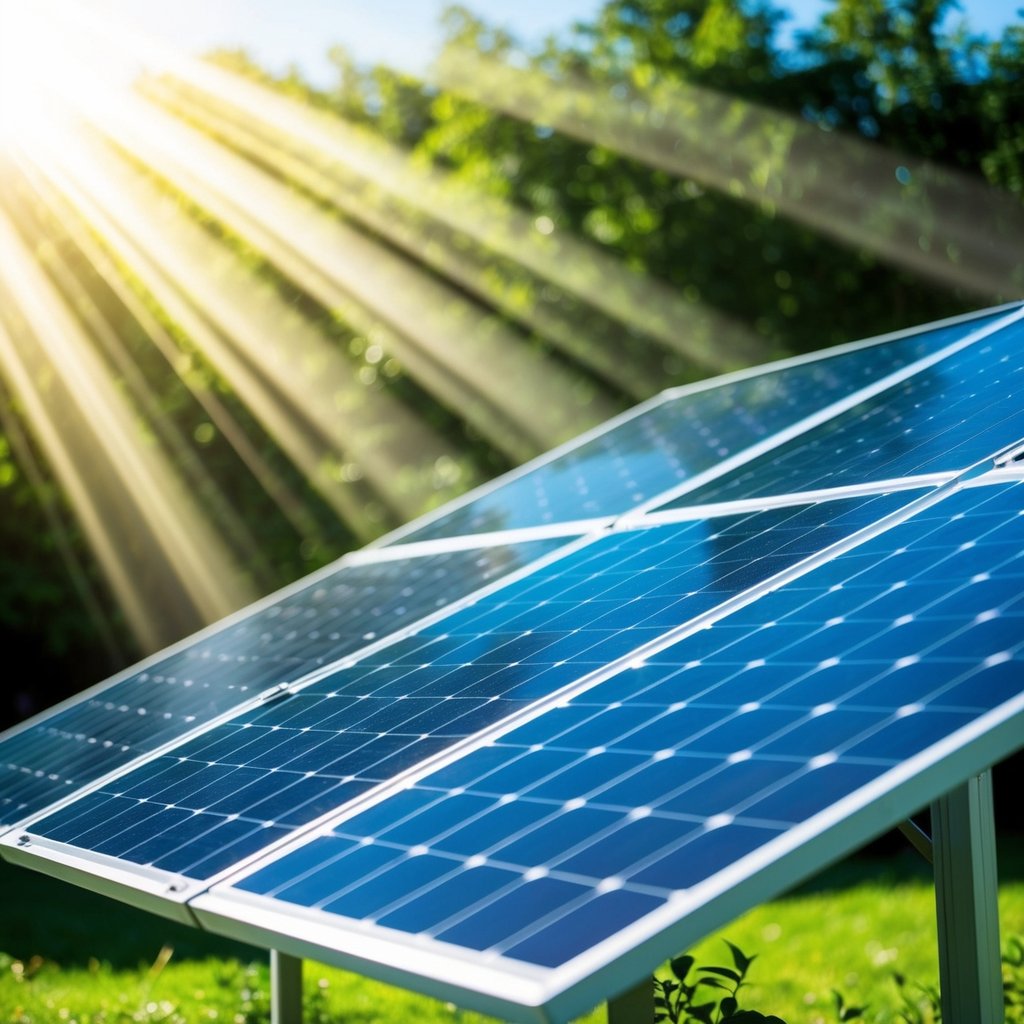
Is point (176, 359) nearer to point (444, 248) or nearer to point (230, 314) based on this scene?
point (230, 314)

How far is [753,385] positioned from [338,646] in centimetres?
479

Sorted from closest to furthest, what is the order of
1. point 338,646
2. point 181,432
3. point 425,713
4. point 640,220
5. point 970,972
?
point 970,972 < point 425,713 < point 338,646 < point 181,432 < point 640,220

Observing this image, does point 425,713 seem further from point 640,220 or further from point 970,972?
point 640,220

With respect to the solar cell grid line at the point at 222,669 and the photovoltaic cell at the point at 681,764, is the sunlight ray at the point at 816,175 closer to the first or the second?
the solar cell grid line at the point at 222,669

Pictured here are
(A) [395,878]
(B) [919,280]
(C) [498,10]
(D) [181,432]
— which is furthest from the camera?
(C) [498,10]

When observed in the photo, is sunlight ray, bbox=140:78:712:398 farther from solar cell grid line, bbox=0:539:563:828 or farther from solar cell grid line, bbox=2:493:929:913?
solar cell grid line, bbox=2:493:929:913

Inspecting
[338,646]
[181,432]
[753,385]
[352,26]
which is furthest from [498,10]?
[338,646]

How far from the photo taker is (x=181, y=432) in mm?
17250

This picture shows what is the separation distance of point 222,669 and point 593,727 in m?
3.47

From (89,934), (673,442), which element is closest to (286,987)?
(673,442)

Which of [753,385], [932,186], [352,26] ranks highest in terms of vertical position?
Answer: [352,26]

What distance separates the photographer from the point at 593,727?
12.1 feet

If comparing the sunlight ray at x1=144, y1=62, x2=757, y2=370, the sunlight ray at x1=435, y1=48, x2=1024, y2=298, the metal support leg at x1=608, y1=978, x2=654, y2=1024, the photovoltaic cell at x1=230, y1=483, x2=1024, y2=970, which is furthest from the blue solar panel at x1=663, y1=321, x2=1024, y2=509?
the sunlight ray at x1=144, y1=62, x2=757, y2=370

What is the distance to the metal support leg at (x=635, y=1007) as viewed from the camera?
355 centimetres
